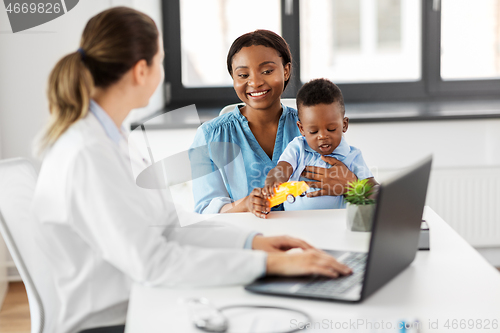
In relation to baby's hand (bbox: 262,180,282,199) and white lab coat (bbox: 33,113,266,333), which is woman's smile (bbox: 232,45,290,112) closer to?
baby's hand (bbox: 262,180,282,199)

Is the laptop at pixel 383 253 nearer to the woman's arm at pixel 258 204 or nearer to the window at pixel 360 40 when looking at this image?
the woman's arm at pixel 258 204

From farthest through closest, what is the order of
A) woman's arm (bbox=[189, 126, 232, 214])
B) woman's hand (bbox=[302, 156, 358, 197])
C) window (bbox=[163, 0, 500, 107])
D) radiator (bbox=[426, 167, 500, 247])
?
window (bbox=[163, 0, 500, 107]) → radiator (bbox=[426, 167, 500, 247]) → woman's arm (bbox=[189, 126, 232, 214]) → woman's hand (bbox=[302, 156, 358, 197])

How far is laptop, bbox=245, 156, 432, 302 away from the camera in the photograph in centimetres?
80

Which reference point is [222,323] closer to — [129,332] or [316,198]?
[129,332]

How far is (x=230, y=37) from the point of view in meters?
3.00

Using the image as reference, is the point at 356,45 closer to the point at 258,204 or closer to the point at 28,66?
the point at 28,66

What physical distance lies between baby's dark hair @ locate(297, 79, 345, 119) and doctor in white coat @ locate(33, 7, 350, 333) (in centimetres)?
64

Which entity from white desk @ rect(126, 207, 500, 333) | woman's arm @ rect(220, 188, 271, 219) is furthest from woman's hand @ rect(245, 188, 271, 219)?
white desk @ rect(126, 207, 500, 333)

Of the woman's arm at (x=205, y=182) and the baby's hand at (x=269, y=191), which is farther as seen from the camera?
the woman's arm at (x=205, y=182)

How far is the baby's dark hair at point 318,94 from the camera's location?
1.62m

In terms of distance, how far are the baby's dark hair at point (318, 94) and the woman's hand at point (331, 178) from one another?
0.62 feet

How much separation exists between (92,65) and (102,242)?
1.13 ft

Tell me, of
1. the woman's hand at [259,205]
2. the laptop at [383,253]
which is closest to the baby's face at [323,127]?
the woman's hand at [259,205]

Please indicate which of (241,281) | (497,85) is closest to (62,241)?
(241,281)
